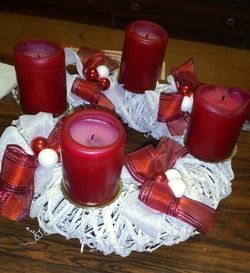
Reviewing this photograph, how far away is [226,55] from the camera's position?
2.19m

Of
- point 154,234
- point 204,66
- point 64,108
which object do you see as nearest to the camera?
point 154,234

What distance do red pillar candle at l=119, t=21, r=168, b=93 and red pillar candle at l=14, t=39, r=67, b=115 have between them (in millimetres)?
122

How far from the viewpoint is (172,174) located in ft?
1.89

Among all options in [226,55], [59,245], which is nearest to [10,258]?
[59,245]

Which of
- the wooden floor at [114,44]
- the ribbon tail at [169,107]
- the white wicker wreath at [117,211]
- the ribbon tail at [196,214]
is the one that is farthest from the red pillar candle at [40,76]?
the wooden floor at [114,44]

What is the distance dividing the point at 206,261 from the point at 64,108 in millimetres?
347

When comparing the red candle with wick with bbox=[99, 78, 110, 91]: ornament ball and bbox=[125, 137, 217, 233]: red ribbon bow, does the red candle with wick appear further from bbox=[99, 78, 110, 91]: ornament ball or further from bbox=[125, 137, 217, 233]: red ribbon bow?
bbox=[99, 78, 110, 91]: ornament ball

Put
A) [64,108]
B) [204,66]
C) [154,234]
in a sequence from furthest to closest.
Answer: [204,66] < [64,108] < [154,234]

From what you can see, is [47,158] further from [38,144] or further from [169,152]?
[169,152]

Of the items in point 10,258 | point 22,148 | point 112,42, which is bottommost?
point 112,42

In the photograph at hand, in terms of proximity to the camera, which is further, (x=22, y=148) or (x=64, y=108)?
(x=64, y=108)

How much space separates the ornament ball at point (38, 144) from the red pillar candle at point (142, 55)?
0.23 meters

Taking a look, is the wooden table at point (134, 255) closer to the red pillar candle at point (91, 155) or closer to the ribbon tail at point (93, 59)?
the red pillar candle at point (91, 155)

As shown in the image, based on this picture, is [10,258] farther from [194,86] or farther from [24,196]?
[194,86]
